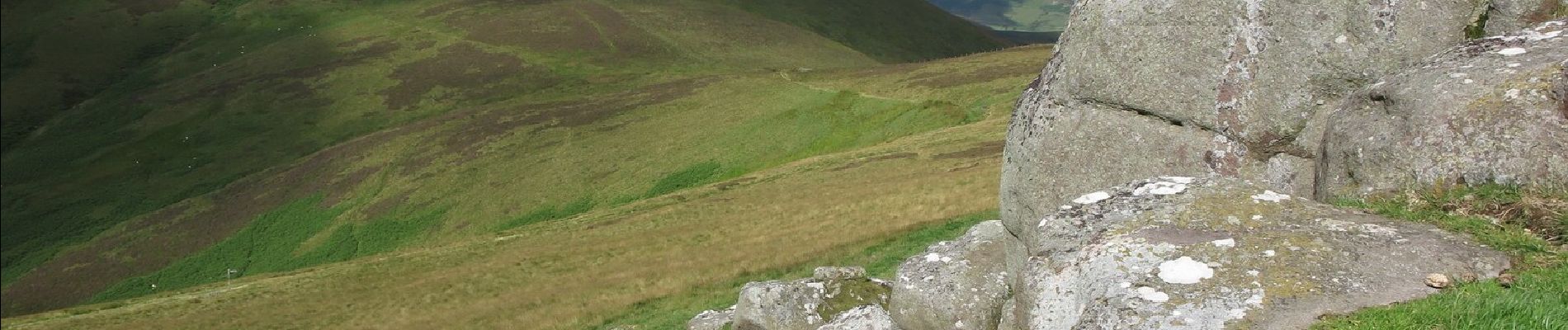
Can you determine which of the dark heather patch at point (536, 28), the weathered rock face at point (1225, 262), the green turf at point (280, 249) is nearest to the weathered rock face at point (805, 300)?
the weathered rock face at point (1225, 262)

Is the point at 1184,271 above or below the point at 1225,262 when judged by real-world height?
below

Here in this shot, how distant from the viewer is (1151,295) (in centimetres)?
1012

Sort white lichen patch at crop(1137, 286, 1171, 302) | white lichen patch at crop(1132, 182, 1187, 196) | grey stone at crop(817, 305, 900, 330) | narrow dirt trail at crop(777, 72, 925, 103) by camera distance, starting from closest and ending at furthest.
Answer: white lichen patch at crop(1137, 286, 1171, 302) → white lichen patch at crop(1132, 182, 1187, 196) → grey stone at crop(817, 305, 900, 330) → narrow dirt trail at crop(777, 72, 925, 103)

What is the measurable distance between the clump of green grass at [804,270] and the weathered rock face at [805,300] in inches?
284

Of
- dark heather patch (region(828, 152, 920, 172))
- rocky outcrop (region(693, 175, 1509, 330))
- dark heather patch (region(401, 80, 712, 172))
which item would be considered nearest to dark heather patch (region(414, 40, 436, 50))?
dark heather patch (region(401, 80, 712, 172))

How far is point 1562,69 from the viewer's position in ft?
35.9

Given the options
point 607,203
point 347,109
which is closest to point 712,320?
point 607,203

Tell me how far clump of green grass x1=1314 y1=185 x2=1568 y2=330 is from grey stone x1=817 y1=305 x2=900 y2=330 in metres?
8.82

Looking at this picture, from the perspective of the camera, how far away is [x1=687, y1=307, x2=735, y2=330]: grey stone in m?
24.5

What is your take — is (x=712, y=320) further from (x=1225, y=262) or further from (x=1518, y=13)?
(x=1518, y=13)

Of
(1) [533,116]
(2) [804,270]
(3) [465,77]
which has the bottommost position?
(3) [465,77]

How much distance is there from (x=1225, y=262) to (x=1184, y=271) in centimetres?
47

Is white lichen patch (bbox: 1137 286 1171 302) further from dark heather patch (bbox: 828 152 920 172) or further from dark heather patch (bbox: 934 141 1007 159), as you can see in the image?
dark heather patch (bbox: 828 152 920 172)

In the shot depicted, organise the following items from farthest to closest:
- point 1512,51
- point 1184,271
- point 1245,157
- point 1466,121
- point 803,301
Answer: point 803,301, point 1245,157, point 1512,51, point 1466,121, point 1184,271
